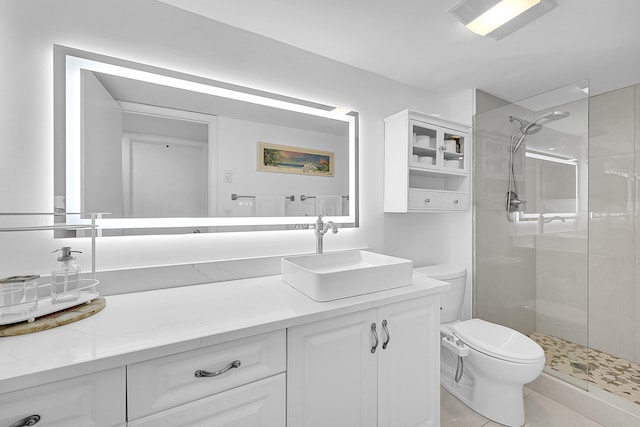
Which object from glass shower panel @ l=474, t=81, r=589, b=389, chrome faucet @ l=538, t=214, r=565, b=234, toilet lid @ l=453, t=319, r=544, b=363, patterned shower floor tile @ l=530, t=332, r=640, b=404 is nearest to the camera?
toilet lid @ l=453, t=319, r=544, b=363

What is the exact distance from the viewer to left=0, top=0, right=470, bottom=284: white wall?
106 cm

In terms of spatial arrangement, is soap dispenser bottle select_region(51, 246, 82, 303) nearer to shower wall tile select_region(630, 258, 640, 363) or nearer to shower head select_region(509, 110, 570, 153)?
shower head select_region(509, 110, 570, 153)

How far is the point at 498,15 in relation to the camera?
1373mm

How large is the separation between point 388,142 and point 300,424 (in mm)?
1658

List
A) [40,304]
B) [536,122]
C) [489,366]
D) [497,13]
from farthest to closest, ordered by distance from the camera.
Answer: [536,122], [489,366], [497,13], [40,304]

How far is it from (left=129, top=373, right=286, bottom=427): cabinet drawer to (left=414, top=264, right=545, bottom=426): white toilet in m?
1.23

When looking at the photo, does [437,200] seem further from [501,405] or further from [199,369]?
[199,369]

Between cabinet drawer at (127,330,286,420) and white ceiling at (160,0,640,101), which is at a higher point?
white ceiling at (160,0,640,101)

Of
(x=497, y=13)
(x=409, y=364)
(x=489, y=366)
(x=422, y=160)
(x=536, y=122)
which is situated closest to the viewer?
(x=409, y=364)

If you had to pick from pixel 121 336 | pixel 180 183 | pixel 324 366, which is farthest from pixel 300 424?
pixel 180 183

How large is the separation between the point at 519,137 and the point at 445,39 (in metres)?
1.04

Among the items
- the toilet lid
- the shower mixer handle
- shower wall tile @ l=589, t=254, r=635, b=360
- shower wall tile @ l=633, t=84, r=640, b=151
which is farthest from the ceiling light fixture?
shower wall tile @ l=589, t=254, r=635, b=360

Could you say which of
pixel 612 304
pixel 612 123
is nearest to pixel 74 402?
pixel 612 304

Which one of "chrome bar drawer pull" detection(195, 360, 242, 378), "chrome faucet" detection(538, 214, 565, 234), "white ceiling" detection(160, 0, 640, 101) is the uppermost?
"white ceiling" detection(160, 0, 640, 101)
